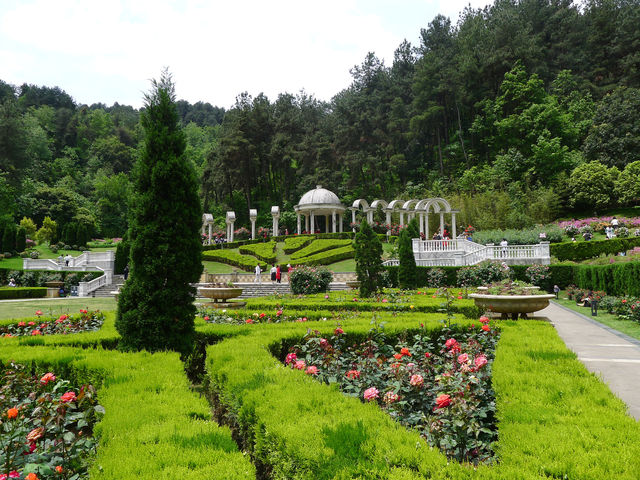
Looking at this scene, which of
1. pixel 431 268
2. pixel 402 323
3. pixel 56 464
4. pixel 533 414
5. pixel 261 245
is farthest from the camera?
pixel 261 245

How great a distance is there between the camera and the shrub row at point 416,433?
2.11m

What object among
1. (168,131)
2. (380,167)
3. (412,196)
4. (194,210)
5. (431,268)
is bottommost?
(431,268)

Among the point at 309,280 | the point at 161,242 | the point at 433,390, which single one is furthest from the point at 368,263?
the point at 433,390

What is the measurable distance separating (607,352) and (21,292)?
2669 centimetres

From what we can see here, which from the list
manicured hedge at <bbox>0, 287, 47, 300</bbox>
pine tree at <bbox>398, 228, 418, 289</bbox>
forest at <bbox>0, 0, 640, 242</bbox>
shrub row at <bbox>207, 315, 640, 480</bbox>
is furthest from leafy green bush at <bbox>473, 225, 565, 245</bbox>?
manicured hedge at <bbox>0, 287, 47, 300</bbox>

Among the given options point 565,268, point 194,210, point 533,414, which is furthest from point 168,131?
point 565,268

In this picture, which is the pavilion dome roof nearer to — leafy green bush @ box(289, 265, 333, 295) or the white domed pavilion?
the white domed pavilion

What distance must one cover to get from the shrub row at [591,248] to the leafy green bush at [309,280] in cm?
1435

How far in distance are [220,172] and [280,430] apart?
5224 centimetres

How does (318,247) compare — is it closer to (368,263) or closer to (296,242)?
(296,242)

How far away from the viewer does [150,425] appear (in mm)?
2803

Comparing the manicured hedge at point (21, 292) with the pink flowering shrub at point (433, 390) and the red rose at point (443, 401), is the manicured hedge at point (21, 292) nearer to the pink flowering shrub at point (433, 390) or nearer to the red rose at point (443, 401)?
the pink flowering shrub at point (433, 390)

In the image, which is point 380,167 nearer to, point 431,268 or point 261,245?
point 261,245

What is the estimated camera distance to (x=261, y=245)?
3519cm
